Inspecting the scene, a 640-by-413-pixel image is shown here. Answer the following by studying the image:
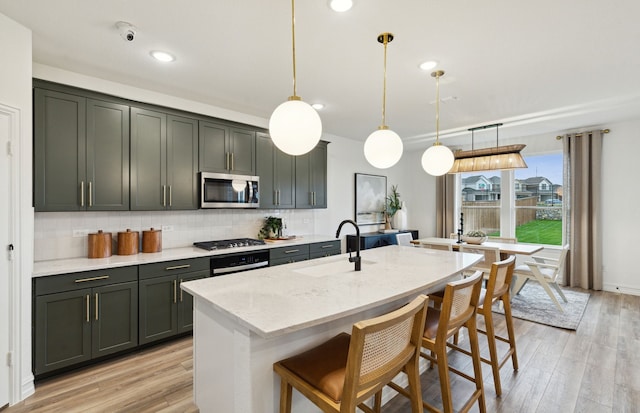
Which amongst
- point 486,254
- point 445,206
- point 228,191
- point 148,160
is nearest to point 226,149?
point 228,191

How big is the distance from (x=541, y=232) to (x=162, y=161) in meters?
6.29

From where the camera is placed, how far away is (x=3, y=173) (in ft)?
6.56

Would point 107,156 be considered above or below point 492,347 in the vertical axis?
above

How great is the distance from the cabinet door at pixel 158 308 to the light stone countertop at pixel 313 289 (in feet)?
4.15

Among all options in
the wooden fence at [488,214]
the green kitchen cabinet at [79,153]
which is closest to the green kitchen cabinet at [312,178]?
the green kitchen cabinet at [79,153]

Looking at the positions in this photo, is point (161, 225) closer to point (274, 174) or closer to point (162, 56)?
point (274, 174)

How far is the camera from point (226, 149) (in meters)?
3.64

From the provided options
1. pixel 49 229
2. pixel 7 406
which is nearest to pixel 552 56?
pixel 49 229

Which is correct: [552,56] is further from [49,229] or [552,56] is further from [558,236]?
[49,229]

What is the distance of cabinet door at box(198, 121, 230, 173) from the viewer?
11.3 ft

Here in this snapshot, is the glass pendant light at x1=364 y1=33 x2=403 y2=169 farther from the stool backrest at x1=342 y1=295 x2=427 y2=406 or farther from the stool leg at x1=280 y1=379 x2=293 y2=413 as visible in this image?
the stool leg at x1=280 y1=379 x2=293 y2=413

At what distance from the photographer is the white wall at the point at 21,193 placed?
2021mm

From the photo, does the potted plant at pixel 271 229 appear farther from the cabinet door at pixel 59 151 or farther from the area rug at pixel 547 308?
the area rug at pixel 547 308

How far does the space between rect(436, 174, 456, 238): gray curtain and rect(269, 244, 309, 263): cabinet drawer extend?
3657mm
